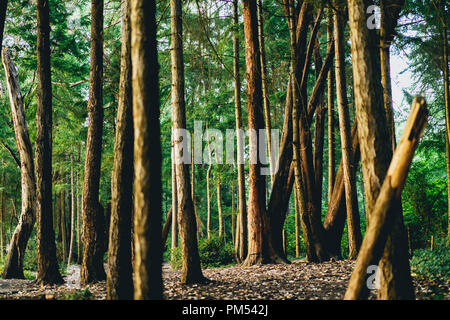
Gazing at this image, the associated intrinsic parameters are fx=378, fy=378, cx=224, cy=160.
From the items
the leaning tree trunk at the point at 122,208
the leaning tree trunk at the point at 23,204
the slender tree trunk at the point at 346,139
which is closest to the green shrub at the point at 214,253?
the leaning tree trunk at the point at 23,204

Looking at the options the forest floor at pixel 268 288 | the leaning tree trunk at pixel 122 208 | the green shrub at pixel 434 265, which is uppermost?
the leaning tree trunk at pixel 122 208

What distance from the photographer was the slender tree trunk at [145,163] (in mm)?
3912

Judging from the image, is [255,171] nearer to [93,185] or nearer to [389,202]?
[93,185]

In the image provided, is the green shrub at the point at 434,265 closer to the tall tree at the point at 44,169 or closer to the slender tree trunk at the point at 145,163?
the slender tree trunk at the point at 145,163

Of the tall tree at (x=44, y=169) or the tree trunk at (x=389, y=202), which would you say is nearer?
the tree trunk at (x=389, y=202)

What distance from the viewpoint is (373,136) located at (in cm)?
456

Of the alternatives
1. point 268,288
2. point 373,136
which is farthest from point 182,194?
point 373,136

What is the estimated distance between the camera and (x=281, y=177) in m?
11.5

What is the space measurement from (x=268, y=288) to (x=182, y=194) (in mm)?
2474

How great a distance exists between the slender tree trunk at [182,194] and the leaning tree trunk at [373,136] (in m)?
3.85

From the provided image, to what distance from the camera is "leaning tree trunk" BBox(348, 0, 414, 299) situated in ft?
14.4

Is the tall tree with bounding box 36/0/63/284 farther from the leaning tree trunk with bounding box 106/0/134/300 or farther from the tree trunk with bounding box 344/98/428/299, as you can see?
the tree trunk with bounding box 344/98/428/299

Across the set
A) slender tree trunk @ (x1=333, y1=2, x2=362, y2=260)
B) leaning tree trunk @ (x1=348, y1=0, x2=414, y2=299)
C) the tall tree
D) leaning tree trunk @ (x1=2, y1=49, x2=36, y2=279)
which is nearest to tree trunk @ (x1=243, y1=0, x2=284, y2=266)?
slender tree trunk @ (x1=333, y1=2, x2=362, y2=260)
